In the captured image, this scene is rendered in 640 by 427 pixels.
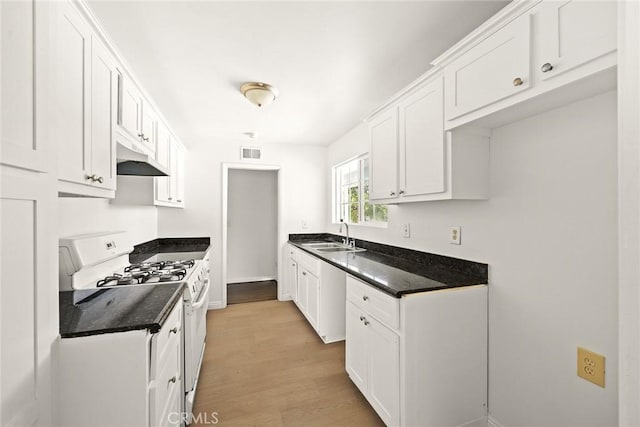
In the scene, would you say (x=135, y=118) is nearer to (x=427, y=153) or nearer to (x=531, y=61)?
(x=427, y=153)

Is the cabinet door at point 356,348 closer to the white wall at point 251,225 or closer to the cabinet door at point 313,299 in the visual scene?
the cabinet door at point 313,299

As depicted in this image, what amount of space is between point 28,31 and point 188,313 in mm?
1582

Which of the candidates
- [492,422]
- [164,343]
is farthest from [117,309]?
[492,422]

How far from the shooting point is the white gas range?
1.49 m

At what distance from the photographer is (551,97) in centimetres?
120

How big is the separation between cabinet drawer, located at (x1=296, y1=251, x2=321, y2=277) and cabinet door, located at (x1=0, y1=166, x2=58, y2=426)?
2.16 m

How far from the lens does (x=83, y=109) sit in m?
1.26

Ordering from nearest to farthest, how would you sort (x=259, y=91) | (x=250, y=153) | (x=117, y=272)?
(x=117, y=272), (x=259, y=91), (x=250, y=153)

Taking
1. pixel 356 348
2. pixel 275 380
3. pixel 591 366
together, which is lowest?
pixel 275 380

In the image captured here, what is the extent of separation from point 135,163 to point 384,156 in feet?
6.30

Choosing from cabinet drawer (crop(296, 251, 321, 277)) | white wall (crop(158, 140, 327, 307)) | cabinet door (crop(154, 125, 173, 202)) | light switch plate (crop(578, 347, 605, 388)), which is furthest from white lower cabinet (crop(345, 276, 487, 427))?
white wall (crop(158, 140, 327, 307))

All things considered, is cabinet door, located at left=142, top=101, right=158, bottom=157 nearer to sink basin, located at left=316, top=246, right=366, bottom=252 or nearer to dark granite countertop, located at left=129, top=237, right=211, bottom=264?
dark granite countertop, located at left=129, top=237, right=211, bottom=264

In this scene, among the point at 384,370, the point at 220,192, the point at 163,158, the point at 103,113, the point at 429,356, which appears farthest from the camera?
the point at 220,192

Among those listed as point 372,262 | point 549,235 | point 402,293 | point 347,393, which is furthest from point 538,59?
point 347,393
